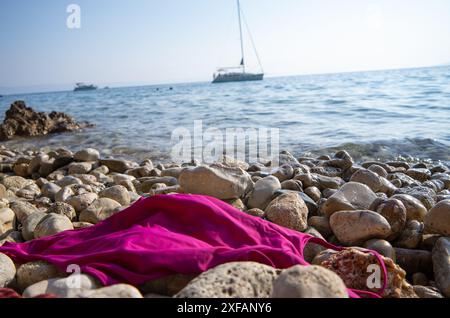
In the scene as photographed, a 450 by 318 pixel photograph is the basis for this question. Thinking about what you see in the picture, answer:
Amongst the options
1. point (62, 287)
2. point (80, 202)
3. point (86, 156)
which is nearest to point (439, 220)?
point (62, 287)

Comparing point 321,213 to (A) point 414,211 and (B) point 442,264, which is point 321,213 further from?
(B) point 442,264

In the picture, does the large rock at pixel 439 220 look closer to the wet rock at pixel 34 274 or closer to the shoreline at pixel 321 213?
the shoreline at pixel 321 213

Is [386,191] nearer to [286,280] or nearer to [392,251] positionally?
[392,251]

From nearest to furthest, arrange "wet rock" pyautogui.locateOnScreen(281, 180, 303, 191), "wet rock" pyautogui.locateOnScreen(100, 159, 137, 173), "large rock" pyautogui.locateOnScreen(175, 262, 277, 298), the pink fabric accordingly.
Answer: "large rock" pyautogui.locateOnScreen(175, 262, 277, 298) < the pink fabric < "wet rock" pyautogui.locateOnScreen(281, 180, 303, 191) < "wet rock" pyautogui.locateOnScreen(100, 159, 137, 173)

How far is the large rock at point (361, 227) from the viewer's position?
2824 mm

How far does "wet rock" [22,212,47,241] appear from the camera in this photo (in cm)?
312

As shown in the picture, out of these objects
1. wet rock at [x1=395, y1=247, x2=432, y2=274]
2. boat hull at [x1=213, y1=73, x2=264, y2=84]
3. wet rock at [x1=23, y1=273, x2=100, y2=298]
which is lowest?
wet rock at [x1=395, y1=247, x2=432, y2=274]

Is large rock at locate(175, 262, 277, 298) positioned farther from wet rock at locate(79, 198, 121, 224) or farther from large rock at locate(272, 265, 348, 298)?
wet rock at locate(79, 198, 121, 224)

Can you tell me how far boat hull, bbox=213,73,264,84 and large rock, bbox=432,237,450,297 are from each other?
191ft

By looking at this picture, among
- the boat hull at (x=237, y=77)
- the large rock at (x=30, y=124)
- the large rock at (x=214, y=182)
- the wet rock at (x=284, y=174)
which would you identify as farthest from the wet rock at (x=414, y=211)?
the boat hull at (x=237, y=77)

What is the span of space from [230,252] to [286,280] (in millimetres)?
632

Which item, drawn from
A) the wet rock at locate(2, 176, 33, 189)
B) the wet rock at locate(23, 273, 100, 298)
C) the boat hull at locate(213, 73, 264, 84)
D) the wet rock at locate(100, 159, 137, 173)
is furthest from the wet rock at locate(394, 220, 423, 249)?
the boat hull at locate(213, 73, 264, 84)

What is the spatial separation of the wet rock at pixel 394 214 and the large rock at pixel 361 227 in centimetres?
14
